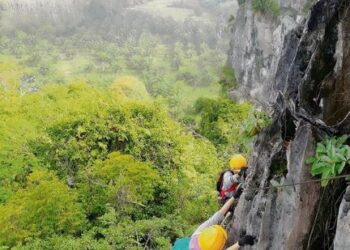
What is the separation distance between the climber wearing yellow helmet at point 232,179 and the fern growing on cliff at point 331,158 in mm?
3950

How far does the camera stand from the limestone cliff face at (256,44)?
40509 mm

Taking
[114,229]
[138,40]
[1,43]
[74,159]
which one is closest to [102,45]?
[138,40]

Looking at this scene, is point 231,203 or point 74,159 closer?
point 231,203

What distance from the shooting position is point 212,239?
22.7 ft

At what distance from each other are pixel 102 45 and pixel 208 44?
3150 cm

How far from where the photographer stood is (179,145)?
24.4 metres

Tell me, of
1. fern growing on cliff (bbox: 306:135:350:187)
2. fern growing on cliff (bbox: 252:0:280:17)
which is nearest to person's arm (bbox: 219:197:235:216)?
fern growing on cliff (bbox: 306:135:350:187)

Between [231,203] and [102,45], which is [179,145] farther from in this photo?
[102,45]

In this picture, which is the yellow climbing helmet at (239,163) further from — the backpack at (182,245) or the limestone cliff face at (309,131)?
the limestone cliff face at (309,131)

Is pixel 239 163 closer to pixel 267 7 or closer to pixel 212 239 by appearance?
pixel 212 239

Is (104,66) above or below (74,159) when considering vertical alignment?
below

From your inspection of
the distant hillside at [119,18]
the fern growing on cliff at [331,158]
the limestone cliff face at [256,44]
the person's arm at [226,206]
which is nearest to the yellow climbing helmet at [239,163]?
the person's arm at [226,206]

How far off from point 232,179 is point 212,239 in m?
2.33

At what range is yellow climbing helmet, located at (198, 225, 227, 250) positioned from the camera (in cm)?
688
